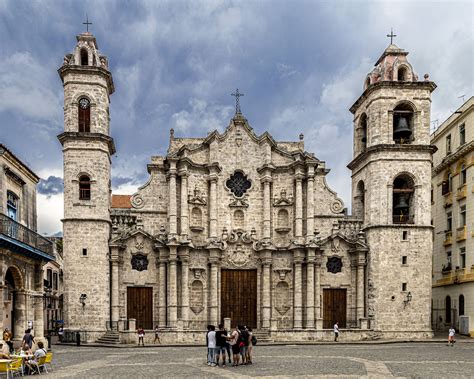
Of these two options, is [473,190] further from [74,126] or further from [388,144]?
[74,126]

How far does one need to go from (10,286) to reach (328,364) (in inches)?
596

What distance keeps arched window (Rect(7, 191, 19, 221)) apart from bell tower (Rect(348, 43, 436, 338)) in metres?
21.2

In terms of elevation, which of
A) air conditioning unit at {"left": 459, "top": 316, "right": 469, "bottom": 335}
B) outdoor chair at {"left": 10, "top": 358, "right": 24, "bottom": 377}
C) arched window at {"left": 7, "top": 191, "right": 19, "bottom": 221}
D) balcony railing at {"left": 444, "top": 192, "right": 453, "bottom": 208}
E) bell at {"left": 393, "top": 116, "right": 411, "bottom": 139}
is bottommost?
air conditioning unit at {"left": 459, "top": 316, "right": 469, "bottom": 335}

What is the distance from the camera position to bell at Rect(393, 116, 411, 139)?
112 ft

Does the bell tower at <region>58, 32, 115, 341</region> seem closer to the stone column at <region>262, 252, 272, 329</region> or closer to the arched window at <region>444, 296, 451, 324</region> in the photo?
the stone column at <region>262, 252, 272, 329</region>

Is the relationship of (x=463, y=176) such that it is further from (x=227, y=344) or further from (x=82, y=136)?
(x=82, y=136)

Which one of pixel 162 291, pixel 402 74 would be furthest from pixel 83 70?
pixel 402 74

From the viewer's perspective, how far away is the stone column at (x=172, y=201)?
111ft

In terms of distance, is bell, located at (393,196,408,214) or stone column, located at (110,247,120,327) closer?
stone column, located at (110,247,120,327)

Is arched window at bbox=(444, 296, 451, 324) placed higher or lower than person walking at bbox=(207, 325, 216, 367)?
lower

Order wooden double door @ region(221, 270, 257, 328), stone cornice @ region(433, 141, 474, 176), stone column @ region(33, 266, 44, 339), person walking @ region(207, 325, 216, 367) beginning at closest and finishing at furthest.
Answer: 1. person walking @ region(207, 325, 216, 367)
2. stone column @ region(33, 266, 44, 339)
3. wooden double door @ region(221, 270, 257, 328)
4. stone cornice @ region(433, 141, 474, 176)

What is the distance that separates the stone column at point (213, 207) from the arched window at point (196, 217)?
867 millimetres

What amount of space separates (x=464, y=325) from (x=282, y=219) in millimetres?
13852

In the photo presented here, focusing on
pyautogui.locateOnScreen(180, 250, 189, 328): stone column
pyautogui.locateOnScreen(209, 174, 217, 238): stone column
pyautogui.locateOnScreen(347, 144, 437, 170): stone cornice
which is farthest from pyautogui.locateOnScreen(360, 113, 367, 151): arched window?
pyautogui.locateOnScreen(180, 250, 189, 328): stone column
